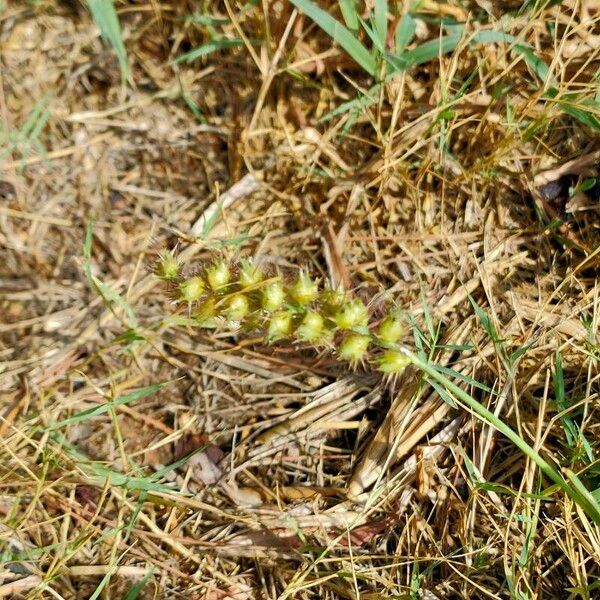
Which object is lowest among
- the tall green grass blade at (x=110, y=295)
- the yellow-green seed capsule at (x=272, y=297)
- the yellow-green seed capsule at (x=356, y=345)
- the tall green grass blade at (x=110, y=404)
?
the tall green grass blade at (x=110, y=404)

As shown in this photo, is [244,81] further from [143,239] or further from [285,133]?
[143,239]

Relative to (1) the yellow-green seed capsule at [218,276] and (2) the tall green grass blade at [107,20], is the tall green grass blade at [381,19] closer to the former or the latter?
(2) the tall green grass blade at [107,20]

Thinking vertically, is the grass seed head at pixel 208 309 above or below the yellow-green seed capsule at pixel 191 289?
below

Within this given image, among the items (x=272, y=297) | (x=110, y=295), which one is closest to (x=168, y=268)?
(x=272, y=297)

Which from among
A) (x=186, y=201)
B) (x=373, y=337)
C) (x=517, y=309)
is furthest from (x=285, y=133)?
(x=373, y=337)

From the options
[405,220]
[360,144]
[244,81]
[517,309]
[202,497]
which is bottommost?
[202,497]

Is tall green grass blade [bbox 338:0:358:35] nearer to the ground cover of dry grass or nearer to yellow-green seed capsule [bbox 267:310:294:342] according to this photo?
the ground cover of dry grass

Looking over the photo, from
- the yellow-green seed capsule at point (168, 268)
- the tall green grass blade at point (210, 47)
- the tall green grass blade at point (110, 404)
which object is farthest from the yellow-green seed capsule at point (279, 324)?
the tall green grass blade at point (210, 47)
